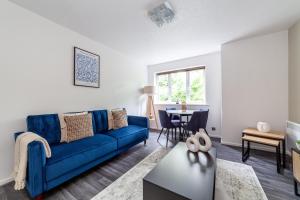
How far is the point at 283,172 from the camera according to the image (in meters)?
1.99

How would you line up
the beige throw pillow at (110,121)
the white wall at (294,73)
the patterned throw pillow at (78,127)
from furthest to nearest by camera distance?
1. the beige throw pillow at (110,121)
2. the white wall at (294,73)
3. the patterned throw pillow at (78,127)

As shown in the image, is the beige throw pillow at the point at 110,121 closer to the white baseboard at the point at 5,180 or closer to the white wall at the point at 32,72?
the white wall at the point at 32,72

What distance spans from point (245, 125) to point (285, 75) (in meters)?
1.27

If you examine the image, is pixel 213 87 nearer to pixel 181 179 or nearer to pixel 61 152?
pixel 181 179

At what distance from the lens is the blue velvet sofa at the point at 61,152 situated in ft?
4.50

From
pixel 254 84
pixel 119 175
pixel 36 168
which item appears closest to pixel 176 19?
pixel 254 84

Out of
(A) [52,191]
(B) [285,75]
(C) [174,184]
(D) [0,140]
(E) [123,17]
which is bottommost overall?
(A) [52,191]

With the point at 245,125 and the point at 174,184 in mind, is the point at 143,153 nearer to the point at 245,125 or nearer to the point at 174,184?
the point at 174,184

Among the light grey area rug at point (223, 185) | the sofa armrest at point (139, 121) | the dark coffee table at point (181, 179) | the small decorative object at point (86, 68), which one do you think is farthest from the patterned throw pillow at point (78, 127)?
the dark coffee table at point (181, 179)

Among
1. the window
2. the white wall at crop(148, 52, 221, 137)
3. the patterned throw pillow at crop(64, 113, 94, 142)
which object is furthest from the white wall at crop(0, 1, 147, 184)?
the white wall at crop(148, 52, 221, 137)

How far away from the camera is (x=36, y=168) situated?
4.47ft

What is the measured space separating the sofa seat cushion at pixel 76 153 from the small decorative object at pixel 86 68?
4.25 feet

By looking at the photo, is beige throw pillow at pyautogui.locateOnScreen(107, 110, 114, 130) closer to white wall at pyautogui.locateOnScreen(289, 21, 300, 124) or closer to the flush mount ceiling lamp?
the flush mount ceiling lamp

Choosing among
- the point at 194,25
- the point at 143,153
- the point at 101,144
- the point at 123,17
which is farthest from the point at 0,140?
the point at 194,25
